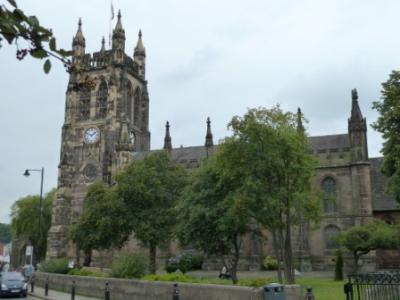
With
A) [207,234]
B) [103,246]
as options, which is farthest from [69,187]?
[207,234]

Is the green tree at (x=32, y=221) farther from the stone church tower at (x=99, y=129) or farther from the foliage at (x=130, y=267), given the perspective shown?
the foliage at (x=130, y=267)

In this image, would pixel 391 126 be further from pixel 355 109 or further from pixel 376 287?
pixel 355 109

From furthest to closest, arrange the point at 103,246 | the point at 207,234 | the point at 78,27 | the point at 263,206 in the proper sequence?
the point at 78,27 < the point at 103,246 < the point at 207,234 < the point at 263,206

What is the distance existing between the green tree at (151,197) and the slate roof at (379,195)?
71.8 ft

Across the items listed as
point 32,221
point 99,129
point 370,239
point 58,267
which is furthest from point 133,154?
point 370,239

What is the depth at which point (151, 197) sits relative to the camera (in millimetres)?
41406

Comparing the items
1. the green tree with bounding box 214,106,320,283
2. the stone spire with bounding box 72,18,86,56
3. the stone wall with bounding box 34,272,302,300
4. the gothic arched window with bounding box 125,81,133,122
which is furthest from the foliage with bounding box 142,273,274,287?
the stone spire with bounding box 72,18,86,56

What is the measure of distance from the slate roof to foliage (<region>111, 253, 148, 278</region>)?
3111cm

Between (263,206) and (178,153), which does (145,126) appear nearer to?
(178,153)

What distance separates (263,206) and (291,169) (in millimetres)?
2890

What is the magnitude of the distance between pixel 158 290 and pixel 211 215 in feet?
43.2

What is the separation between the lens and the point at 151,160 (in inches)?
1700

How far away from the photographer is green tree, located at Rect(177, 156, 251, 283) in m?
31.9

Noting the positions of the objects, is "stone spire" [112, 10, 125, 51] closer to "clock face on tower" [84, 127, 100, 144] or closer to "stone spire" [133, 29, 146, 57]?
"stone spire" [133, 29, 146, 57]
